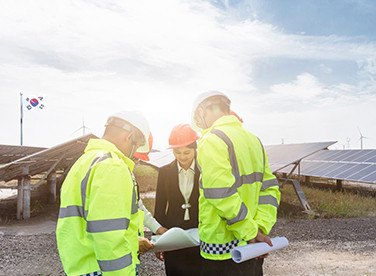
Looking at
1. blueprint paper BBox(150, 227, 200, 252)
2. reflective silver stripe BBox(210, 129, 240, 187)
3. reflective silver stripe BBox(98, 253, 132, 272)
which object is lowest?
blueprint paper BBox(150, 227, 200, 252)

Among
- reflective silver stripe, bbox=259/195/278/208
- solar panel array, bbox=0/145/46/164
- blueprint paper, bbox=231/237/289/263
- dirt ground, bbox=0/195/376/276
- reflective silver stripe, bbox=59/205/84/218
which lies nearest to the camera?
reflective silver stripe, bbox=59/205/84/218

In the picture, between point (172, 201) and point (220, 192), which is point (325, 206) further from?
point (220, 192)

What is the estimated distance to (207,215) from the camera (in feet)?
6.72

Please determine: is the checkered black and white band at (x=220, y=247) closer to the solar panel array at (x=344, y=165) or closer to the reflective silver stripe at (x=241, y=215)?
the reflective silver stripe at (x=241, y=215)

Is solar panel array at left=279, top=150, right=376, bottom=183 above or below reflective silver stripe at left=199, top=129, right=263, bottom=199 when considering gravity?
below

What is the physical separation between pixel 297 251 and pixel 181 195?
4.09m

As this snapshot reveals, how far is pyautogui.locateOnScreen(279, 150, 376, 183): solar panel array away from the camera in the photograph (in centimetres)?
1183

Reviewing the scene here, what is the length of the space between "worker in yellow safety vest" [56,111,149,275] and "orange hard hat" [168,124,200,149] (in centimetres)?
113

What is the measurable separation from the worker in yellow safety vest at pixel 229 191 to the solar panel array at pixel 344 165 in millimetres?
10528

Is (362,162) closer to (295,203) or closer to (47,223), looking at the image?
(295,203)

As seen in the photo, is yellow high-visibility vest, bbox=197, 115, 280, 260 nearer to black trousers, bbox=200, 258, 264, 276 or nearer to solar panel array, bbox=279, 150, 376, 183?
black trousers, bbox=200, 258, 264, 276

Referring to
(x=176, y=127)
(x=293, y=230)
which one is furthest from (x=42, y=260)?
(x=293, y=230)

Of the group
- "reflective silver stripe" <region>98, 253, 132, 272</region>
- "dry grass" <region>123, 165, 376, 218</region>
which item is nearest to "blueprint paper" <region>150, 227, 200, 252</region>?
"reflective silver stripe" <region>98, 253, 132, 272</region>

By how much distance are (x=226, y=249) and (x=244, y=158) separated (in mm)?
628
